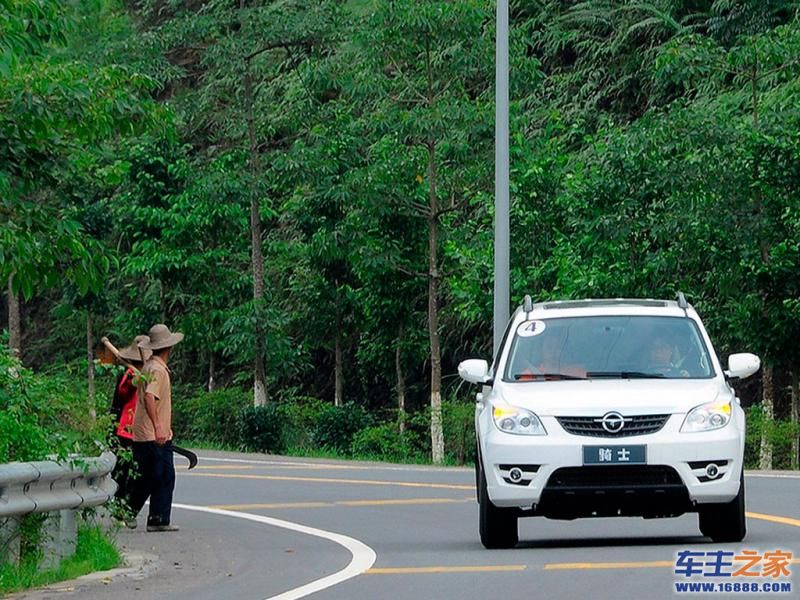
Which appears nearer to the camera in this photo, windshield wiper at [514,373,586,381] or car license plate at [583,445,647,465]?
car license plate at [583,445,647,465]

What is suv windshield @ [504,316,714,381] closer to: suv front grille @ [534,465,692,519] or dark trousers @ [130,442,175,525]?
suv front grille @ [534,465,692,519]

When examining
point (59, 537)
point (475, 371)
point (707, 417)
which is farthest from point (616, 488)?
point (59, 537)

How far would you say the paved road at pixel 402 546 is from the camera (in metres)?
11.6

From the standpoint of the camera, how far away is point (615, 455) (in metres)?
13.5

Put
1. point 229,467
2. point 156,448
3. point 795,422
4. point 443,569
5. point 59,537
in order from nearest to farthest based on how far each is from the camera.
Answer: point 443,569 < point 59,537 < point 156,448 < point 229,467 < point 795,422

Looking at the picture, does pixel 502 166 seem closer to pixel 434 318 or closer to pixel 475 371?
pixel 434 318

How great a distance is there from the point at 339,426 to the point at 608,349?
2243 centimetres

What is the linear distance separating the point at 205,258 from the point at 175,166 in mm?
2507

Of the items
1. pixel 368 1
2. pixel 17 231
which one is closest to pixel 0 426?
pixel 17 231

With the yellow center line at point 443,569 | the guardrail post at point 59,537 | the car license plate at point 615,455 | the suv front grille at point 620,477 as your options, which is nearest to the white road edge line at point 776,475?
the suv front grille at point 620,477

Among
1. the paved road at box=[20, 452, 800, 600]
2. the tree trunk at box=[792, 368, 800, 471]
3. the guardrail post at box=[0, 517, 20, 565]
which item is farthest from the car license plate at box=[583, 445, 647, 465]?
the tree trunk at box=[792, 368, 800, 471]

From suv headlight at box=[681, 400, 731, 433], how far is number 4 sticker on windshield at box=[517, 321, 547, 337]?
163 cm

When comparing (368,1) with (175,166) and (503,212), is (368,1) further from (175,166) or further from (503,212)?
(503,212)

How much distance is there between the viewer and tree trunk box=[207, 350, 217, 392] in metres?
45.4
